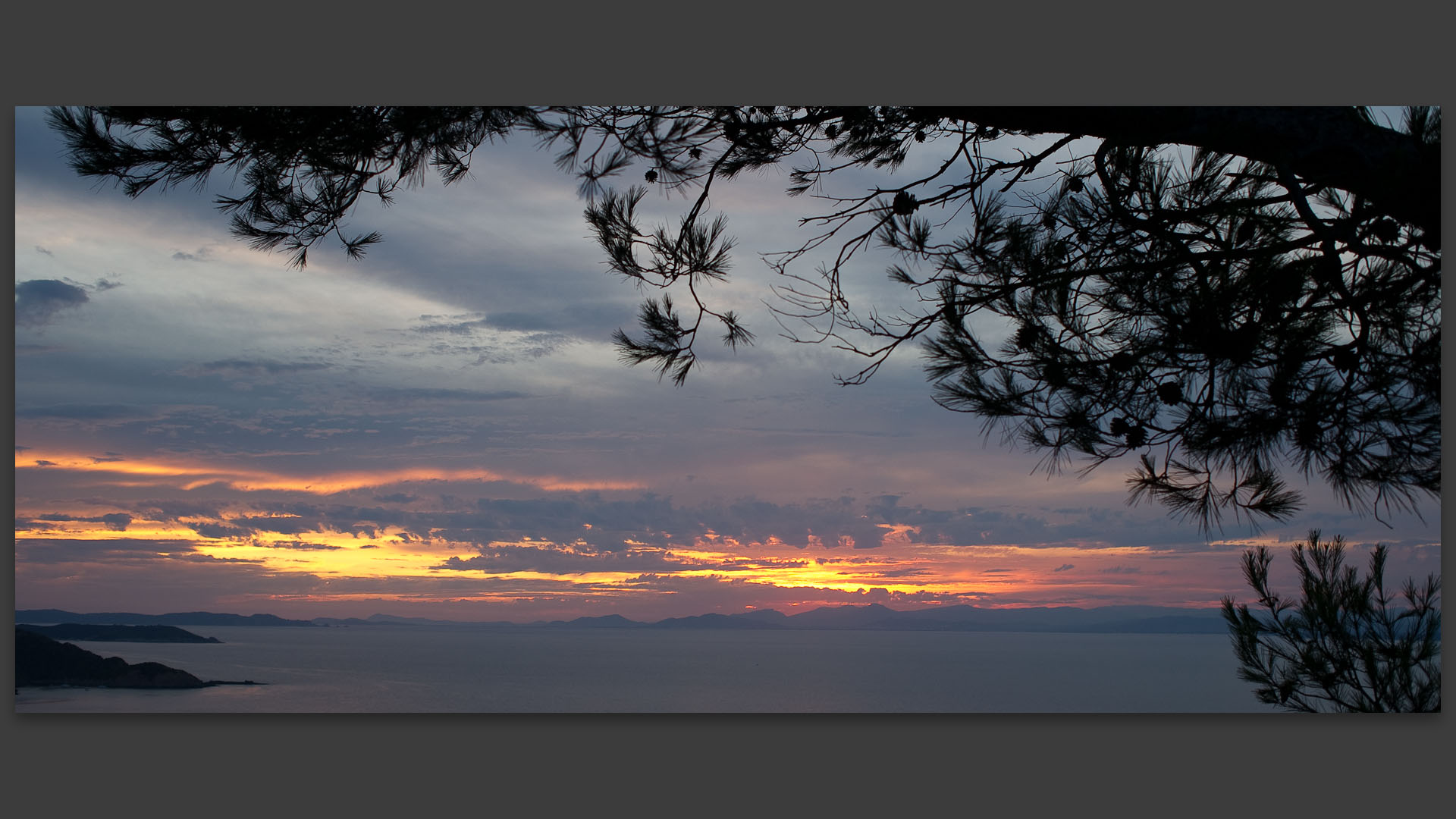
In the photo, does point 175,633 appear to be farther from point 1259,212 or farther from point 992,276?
point 1259,212

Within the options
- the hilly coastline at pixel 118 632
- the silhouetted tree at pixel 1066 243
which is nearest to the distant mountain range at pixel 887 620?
the hilly coastline at pixel 118 632

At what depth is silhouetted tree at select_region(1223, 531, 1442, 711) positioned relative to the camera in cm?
243

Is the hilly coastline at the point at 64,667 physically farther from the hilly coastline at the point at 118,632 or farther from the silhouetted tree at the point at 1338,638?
the silhouetted tree at the point at 1338,638

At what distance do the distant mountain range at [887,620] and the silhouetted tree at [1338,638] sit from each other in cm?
13

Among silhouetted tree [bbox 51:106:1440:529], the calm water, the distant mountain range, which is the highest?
silhouetted tree [bbox 51:106:1440:529]

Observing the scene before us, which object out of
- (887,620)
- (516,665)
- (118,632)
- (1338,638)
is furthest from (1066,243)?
(516,665)

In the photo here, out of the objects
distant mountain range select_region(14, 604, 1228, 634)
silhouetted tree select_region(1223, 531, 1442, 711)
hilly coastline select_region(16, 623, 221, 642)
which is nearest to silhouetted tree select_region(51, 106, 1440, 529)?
silhouetted tree select_region(1223, 531, 1442, 711)

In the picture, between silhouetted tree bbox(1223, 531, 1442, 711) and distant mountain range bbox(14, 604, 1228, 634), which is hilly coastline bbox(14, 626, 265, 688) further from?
silhouetted tree bbox(1223, 531, 1442, 711)

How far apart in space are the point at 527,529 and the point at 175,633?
102 centimetres

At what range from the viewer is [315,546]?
9.46 ft

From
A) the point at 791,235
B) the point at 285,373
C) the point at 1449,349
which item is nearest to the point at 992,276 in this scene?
the point at 791,235

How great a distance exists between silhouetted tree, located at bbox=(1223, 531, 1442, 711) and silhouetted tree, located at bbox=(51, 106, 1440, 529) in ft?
0.87

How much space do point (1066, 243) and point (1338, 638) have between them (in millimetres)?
1400

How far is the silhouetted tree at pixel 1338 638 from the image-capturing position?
243cm
